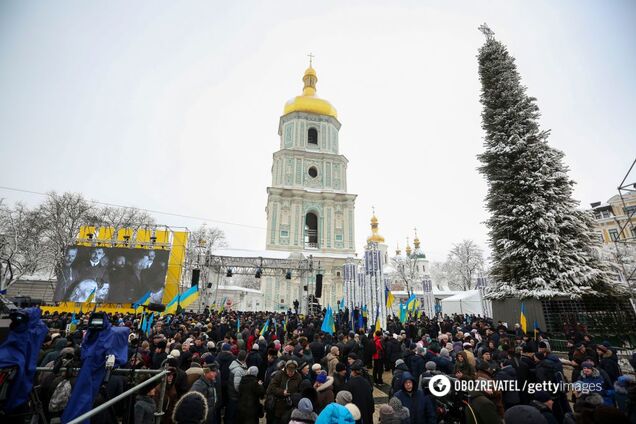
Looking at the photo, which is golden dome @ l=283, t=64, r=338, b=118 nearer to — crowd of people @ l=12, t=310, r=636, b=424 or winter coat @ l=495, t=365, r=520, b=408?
crowd of people @ l=12, t=310, r=636, b=424

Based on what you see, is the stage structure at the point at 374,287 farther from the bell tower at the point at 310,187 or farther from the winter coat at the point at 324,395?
the bell tower at the point at 310,187

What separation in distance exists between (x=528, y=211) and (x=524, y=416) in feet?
48.5

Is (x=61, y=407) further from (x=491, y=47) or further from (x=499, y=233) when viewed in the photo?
(x=491, y=47)

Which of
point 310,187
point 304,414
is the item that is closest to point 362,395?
point 304,414

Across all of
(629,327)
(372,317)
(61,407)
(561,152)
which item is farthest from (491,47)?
(61,407)

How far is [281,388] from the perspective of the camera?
507 centimetres

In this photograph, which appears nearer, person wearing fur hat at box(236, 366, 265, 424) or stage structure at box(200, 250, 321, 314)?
person wearing fur hat at box(236, 366, 265, 424)

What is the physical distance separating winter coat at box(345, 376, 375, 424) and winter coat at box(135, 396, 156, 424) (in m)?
2.85

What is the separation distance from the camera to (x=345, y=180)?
41.8m

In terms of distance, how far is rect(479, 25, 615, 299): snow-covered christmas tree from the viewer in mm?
14125

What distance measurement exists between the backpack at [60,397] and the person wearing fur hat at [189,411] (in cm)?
179

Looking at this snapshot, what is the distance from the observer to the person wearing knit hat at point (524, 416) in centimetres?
306

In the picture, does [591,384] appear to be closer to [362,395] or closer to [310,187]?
[362,395]

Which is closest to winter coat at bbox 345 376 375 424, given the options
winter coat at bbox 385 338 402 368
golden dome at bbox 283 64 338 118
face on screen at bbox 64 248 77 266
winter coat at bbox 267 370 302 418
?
winter coat at bbox 267 370 302 418
